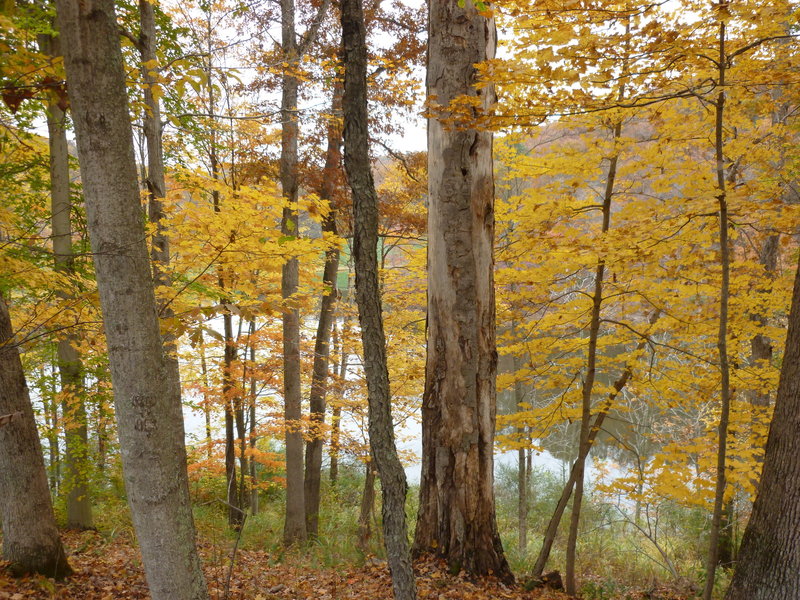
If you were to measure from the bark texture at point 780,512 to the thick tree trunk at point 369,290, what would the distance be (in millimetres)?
2408

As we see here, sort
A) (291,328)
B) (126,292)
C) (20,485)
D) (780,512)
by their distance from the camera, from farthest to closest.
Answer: (291,328), (20,485), (780,512), (126,292)

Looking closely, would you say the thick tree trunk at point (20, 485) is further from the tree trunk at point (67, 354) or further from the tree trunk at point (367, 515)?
the tree trunk at point (367, 515)

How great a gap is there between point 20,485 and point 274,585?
7.05 ft

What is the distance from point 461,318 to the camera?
4.11 m

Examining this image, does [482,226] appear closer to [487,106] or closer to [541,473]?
[487,106]

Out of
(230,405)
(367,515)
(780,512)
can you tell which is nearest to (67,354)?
(230,405)

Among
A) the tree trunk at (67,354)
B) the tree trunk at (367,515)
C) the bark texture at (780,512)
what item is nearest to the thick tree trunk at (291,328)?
the tree trunk at (367,515)

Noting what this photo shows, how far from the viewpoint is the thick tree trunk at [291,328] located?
766 centimetres

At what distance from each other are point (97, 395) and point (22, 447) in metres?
2.34

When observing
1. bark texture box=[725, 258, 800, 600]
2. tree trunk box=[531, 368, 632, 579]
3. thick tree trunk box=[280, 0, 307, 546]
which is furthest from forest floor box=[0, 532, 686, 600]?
thick tree trunk box=[280, 0, 307, 546]

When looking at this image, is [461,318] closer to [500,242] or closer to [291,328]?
[500,242]

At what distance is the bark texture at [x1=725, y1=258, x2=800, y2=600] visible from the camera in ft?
→ 10.5

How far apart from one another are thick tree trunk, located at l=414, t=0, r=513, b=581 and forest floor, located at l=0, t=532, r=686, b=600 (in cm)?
22

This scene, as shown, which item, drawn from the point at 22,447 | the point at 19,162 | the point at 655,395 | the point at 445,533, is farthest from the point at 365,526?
the point at 19,162
